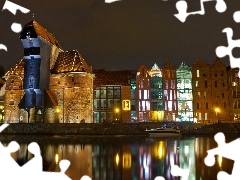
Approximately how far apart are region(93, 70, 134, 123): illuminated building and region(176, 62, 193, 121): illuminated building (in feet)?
29.6

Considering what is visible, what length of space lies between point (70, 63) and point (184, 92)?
846 inches

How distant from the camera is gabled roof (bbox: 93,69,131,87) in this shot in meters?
55.7

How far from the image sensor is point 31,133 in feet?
137

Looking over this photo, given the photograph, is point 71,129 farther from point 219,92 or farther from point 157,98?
point 219,92

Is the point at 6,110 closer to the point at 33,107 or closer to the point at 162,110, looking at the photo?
the point at 33,107

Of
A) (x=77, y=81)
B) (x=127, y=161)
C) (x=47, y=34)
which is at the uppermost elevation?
(x=47, y=34)

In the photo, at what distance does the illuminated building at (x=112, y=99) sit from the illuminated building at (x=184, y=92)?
29.6ft

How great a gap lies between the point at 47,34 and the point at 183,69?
2405 cm

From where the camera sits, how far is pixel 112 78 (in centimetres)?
5634

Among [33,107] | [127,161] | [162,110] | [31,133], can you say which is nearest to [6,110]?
[33,107]

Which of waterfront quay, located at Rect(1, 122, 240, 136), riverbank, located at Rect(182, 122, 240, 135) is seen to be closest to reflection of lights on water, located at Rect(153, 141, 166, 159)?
waterfront quay, located at Rect(1, 122, 240, 136)

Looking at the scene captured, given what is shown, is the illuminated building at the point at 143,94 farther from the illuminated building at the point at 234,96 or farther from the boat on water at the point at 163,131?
the illuminated building at the point at 234,96

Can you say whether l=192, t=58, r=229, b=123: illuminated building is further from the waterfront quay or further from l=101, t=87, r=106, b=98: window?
the waterfront quay

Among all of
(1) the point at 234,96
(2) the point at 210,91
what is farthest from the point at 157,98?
(1) the point at 234,96
